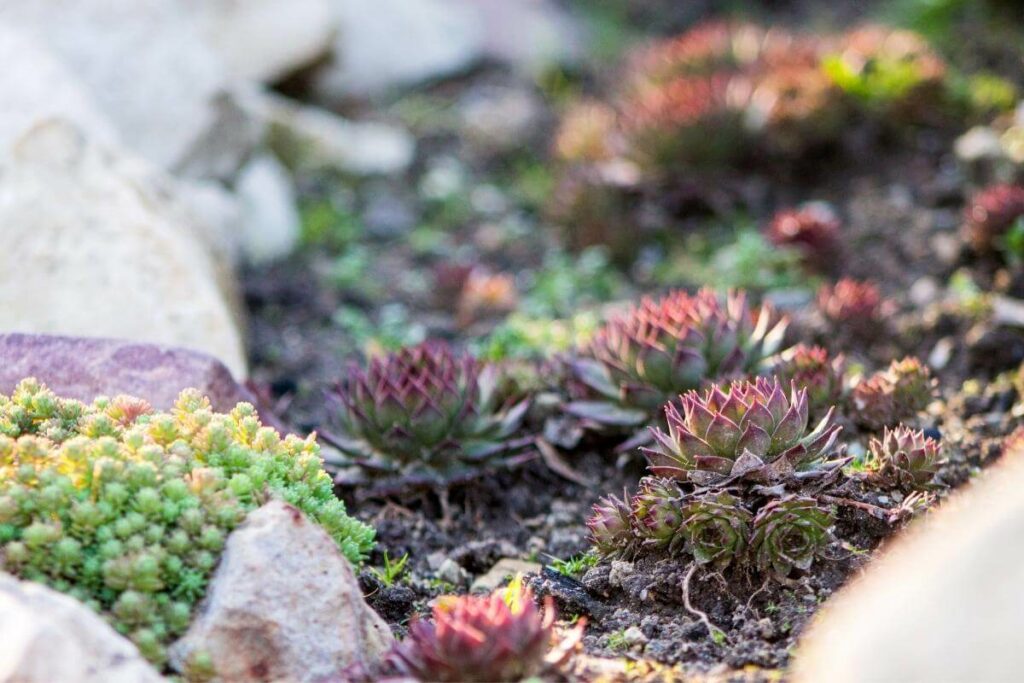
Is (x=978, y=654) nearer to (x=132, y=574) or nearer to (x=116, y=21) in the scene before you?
(x=132, y=574)

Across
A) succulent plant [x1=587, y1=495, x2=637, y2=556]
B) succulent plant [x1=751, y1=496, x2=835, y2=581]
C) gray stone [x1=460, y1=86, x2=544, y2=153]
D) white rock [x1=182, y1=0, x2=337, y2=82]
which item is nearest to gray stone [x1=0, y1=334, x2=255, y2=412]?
succulent plant [x1=587, y1=495, x2=637, y2=556]

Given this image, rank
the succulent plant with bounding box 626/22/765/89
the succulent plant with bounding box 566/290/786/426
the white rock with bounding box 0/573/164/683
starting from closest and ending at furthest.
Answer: the white rock with bounding box 0/573/164/683 → the succulent plant with bounding box 566/290/786/426 → the succulent plant with bounding box 626/22/765/89

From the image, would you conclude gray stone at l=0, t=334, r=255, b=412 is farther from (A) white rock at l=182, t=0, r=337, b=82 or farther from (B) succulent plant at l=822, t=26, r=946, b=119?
(B) succulent plant at l=822, t=26, r=946, b=119

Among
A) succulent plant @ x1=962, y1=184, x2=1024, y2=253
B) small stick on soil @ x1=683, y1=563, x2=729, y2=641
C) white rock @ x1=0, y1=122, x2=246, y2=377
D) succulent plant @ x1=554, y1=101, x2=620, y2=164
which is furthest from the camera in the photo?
succulent plant @ x1=554, y1=101, x2=620, y2=164

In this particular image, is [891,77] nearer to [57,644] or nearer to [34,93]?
[34,93]

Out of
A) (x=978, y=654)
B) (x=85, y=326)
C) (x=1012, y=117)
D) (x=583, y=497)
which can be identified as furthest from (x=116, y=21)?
(x=978, y=654)

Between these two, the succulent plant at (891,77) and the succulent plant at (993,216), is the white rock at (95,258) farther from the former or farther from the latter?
the succulent plant at (891,77)

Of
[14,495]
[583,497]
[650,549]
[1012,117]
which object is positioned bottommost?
[583,497]
